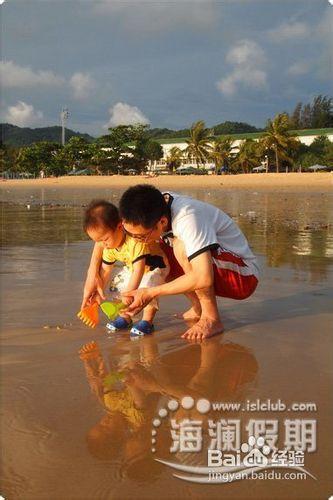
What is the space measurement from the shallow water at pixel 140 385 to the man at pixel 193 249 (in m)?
0.21

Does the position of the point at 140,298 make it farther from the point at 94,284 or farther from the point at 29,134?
the point at 29,134

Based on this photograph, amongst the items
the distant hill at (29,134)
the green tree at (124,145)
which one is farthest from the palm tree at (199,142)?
the distant hill at (29,134)

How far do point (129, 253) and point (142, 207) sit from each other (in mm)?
556

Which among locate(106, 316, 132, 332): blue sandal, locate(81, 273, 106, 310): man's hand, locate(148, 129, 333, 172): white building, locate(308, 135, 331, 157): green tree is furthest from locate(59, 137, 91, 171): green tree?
locate(106, 316, 132, 332): blue sandal

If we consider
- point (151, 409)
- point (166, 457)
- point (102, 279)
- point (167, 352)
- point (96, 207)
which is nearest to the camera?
point (166, 457)

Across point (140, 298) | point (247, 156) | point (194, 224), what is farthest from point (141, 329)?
point (247, 156)

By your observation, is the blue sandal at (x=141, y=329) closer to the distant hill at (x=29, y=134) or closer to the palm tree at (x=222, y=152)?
the palm tree at (x=222, y=152)

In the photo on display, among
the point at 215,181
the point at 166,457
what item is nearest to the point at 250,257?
the point at 166,457

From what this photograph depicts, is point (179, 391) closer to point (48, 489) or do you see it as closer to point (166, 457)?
point (166, 457)

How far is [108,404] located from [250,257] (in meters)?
1.57

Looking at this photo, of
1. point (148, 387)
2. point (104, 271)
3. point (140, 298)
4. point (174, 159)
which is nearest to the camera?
point (148, 387)

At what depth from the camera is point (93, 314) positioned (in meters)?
3.28

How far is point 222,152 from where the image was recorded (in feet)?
194

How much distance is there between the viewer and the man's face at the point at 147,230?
2871 millimetres
